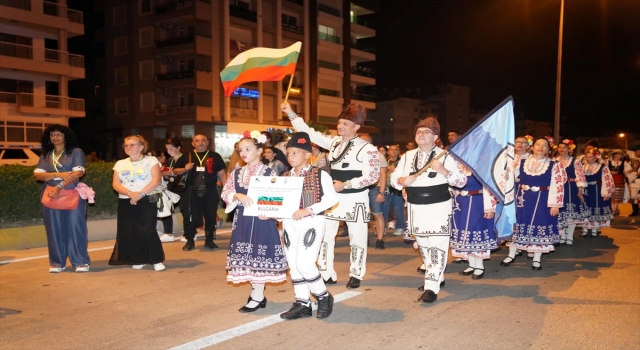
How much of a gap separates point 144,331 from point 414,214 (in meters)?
3.16

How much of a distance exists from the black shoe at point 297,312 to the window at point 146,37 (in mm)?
37626

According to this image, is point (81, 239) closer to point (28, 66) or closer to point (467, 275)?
point (467, 275)

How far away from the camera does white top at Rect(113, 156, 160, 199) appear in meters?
7.64

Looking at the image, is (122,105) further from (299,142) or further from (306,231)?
(306,231)

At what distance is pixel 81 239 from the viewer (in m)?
7.80

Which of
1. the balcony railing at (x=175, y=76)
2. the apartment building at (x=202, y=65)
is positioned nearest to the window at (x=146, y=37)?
the apartment building at (x=202, y=65)

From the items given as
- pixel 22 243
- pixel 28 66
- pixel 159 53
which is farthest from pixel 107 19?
pixel 22 243

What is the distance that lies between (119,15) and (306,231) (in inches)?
1620

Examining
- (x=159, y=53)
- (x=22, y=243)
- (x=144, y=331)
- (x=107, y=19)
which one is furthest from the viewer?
(x=107, y=19)

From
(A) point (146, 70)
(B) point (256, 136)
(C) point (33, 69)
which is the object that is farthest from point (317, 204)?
(A) point (146, 70)

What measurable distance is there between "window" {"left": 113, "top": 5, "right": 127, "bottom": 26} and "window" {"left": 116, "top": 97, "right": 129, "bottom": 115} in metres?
5.76

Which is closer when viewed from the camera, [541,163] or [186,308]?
[186,308]

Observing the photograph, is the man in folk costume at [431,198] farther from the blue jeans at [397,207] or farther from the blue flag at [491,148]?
the blue jeans at [397,207]

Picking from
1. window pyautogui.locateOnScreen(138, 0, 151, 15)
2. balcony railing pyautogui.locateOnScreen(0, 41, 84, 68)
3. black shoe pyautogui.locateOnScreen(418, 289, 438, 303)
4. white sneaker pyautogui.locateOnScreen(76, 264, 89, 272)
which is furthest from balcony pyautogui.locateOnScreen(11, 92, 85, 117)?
black shoe pyautogui.locateOnScreen(418, 289, 438, 303)
